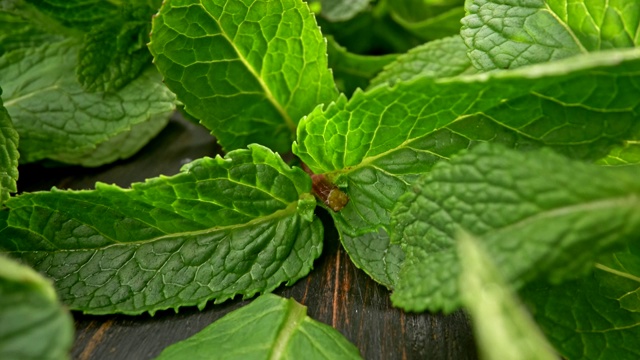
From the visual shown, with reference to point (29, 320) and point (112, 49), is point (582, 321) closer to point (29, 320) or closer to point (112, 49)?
point (29, 320)

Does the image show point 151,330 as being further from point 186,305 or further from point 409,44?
point 409,44

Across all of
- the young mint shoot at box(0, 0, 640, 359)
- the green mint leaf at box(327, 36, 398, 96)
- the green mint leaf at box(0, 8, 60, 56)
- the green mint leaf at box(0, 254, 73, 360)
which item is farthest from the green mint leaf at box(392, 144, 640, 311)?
the green mint leaf at box(0, 8, 60, 56)

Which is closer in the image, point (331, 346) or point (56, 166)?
point (331, 346)

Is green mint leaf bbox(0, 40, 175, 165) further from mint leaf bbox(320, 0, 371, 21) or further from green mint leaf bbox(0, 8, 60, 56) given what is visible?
mint leaf bbox(320, 0, 371, 21)

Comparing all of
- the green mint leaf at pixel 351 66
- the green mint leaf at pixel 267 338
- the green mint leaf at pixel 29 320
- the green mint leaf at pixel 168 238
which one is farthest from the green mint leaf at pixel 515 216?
the green mint leaf at pixel 351 66

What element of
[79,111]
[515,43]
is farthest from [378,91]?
[79,111]

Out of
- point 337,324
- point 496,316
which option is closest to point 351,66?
point 337,324
